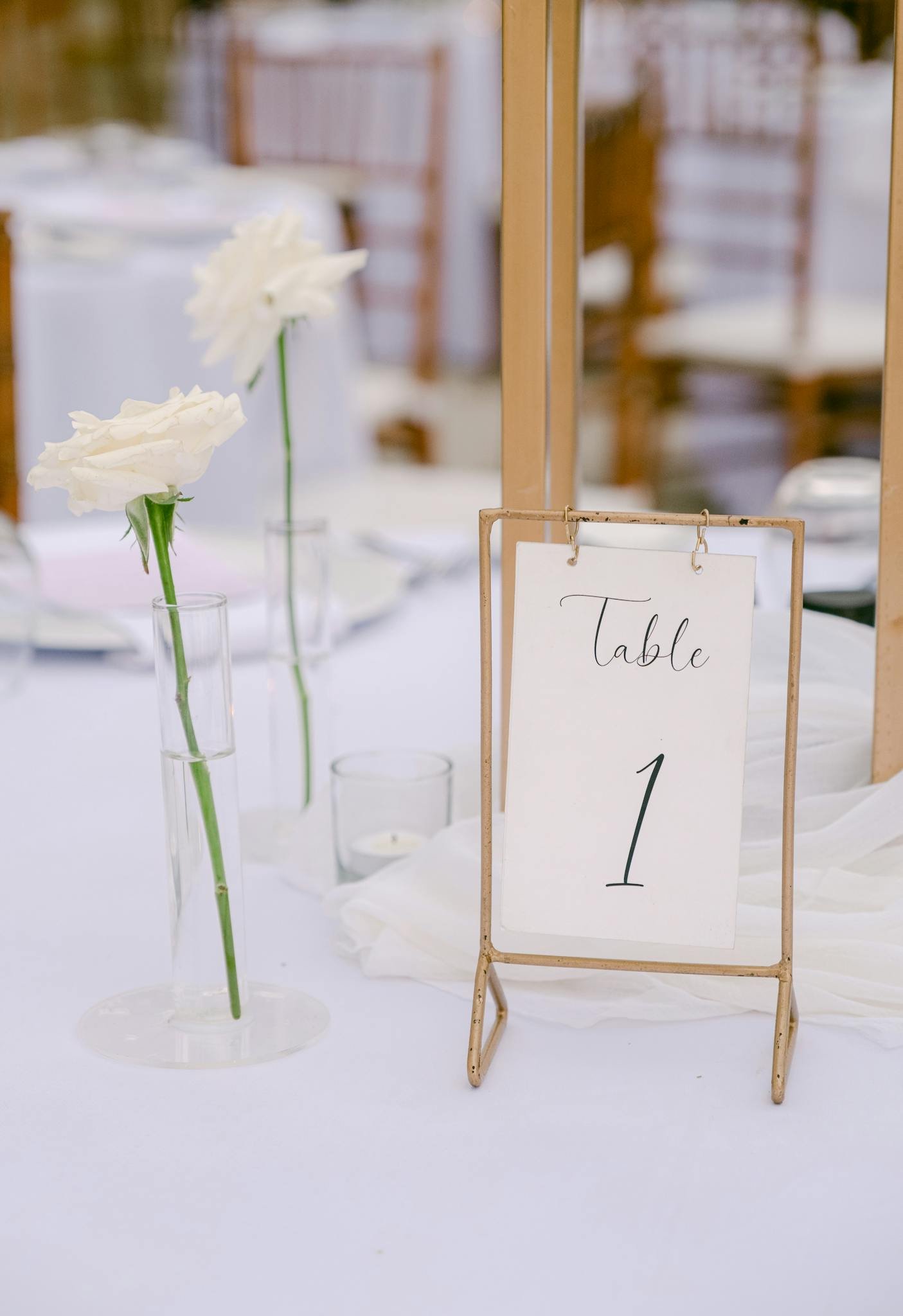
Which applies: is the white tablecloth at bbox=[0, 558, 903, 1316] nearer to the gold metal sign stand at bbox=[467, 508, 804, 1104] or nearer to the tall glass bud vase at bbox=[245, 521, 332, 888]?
the gold metal sign stand at bbox=[467, 508, 804, 1104]

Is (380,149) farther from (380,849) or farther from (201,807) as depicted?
(201,807)

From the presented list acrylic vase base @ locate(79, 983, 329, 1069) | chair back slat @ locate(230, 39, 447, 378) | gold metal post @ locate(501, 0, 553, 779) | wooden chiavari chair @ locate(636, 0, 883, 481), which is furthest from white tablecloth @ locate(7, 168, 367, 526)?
acrylic vase base @ locate(79, 983, 329, 1069)

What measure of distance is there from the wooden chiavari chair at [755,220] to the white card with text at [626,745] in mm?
2909

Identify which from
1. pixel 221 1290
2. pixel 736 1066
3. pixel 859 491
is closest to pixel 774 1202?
pixel 736 1066

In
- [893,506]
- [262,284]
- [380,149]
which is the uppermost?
[380,149]

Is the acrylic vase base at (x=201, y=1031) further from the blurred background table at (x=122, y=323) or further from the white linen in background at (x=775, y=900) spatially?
the blurred background table at (x=122, y=323)

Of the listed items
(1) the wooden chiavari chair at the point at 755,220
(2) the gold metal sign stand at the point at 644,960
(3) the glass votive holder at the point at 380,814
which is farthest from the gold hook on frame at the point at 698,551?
(1) the wooden chiavari chair at the point at 755,220

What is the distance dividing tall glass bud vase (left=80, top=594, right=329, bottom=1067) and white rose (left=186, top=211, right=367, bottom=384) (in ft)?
0.91

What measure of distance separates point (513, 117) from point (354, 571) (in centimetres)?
74

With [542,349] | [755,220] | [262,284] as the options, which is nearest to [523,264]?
[542,349]

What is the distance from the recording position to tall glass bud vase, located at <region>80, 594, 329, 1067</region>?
2.12 ft

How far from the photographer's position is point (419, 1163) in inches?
23.7

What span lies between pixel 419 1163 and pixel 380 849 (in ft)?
0.83

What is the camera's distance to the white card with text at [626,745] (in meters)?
0.64
